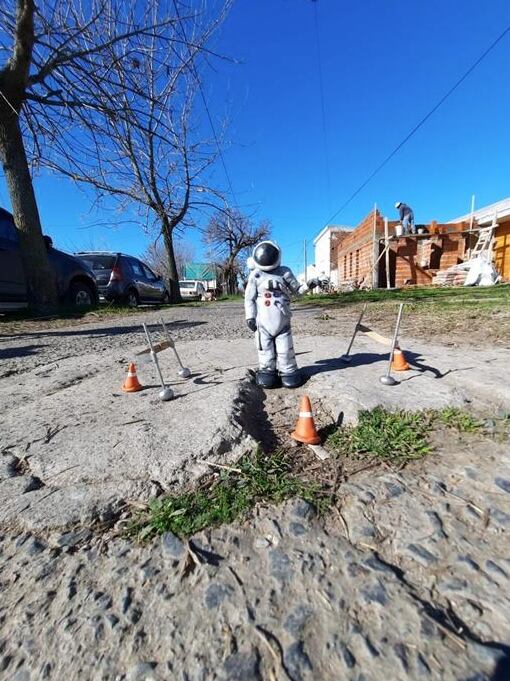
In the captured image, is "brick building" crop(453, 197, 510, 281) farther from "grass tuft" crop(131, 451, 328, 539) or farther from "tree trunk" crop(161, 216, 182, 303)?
"grass tuft" crop(131, 451, 328, 539)

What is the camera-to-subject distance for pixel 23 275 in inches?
255

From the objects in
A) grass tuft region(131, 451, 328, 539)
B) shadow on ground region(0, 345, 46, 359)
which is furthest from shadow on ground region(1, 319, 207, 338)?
grass tuft region(131, 451, 328, 539)

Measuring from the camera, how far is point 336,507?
1.21m

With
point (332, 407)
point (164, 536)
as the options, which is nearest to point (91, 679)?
point (164, 536)

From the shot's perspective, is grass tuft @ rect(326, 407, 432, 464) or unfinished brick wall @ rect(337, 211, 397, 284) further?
unfinished brick wall @ rect(337, 211, 397, 284)

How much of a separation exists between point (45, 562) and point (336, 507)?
3.11 feet

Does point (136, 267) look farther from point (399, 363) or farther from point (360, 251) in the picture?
point (360, 251)

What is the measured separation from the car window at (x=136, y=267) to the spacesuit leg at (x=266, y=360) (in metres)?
8.07

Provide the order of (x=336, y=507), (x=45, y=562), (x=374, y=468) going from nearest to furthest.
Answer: (x=45, y=562)
(x=336, y=507)
(x=374, y=468)

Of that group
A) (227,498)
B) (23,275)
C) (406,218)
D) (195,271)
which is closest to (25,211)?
(23,275)

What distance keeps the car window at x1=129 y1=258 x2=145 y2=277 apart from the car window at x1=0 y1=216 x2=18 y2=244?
3.29m

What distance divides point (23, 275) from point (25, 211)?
120cm

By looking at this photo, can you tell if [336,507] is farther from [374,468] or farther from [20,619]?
[20,619]

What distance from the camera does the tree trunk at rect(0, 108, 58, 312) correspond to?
621 cm
